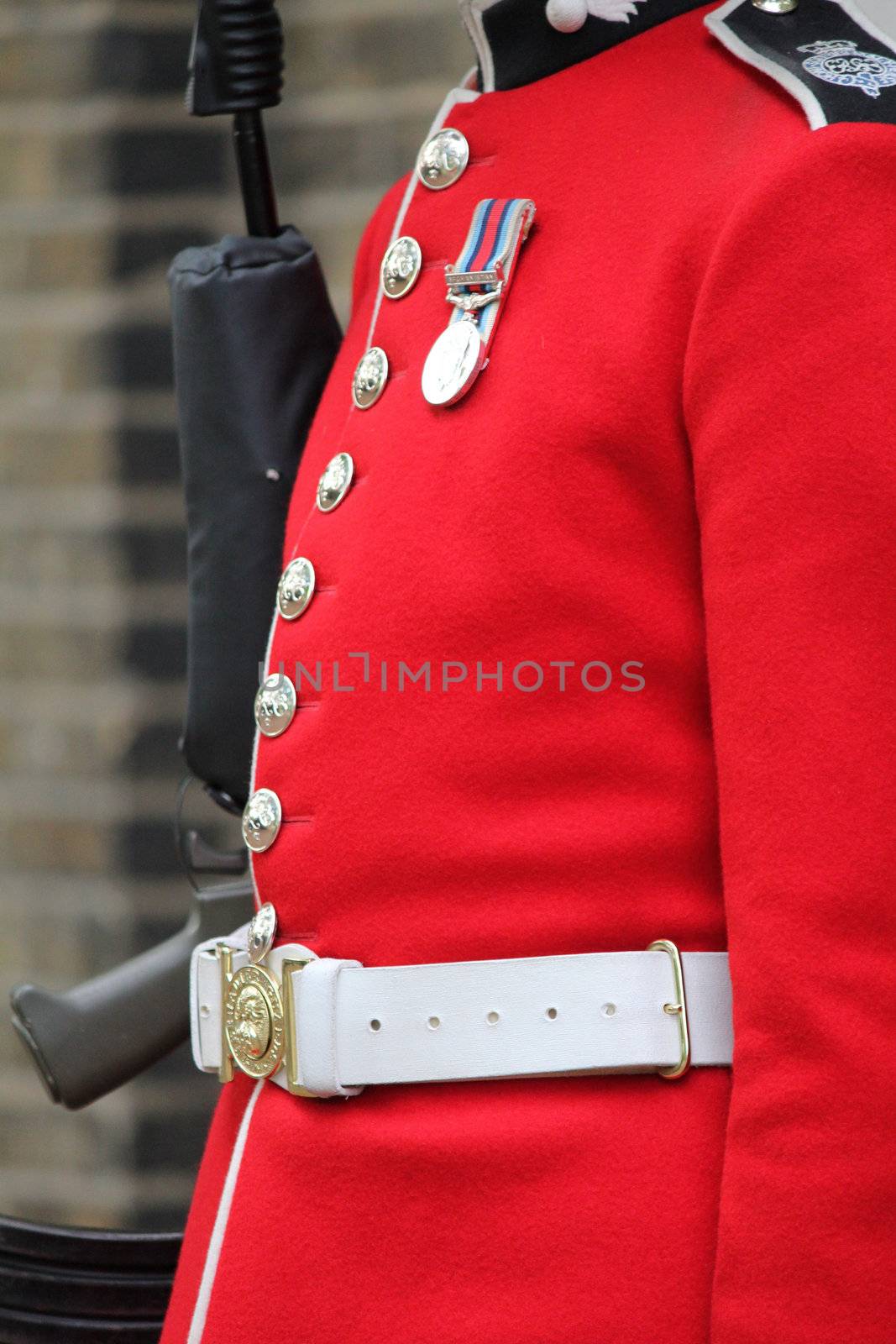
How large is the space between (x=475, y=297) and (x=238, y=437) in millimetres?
273

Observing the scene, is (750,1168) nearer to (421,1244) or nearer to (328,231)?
(421,1244)

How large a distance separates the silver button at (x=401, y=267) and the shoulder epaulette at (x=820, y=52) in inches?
7.0

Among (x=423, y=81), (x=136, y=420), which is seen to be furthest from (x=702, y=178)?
(x=136, y=420)

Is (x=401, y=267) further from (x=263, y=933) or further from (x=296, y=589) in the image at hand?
(x=263, y=933)

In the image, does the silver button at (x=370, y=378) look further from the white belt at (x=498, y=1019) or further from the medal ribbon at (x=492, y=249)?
the white belt at (x=498, y=1019)

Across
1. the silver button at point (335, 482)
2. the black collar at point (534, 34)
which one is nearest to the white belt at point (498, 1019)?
the silver button at point (335, 482)

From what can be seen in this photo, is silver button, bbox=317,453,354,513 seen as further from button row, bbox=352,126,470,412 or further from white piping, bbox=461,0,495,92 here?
white piping, bbox=461,0,495,92

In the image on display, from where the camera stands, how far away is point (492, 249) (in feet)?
2.45

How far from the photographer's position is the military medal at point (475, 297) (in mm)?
737

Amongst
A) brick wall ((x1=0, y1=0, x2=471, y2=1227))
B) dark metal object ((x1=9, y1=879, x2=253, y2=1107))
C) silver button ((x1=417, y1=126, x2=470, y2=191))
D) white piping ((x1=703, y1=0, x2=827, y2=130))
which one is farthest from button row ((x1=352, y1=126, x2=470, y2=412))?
brick wall ((x1=0, y1=0, x2=471, y2=1227))

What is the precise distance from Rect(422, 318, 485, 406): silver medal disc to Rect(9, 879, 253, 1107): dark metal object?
471 millimetres

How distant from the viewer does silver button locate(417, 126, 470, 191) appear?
0.82 meters

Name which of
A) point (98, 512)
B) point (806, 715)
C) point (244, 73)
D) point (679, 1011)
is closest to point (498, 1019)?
point (679, 1011)

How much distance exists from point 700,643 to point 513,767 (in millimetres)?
99
